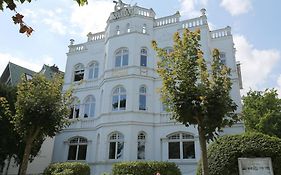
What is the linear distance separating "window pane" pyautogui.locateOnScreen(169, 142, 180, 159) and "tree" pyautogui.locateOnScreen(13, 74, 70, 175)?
29.9 ft

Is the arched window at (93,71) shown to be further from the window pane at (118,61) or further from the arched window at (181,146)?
the arched window at (181,146)

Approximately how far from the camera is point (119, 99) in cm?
2119

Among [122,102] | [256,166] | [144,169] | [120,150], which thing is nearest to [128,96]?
[122,102]

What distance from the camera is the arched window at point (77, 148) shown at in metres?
22.0

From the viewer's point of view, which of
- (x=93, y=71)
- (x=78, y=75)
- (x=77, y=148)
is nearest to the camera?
(x=77, y=148)

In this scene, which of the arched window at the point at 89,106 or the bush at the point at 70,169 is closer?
the bush at the point at 70,169

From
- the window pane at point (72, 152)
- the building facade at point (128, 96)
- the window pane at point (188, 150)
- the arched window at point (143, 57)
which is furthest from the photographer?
the arched window at point (143, 57)

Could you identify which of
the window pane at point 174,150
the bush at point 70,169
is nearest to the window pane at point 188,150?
the window pane at point 174,150

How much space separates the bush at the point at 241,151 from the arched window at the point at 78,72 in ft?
54.7

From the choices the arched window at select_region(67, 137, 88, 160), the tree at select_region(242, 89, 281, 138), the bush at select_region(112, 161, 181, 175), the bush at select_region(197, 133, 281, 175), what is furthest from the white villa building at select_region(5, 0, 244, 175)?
the bush at select_region(197, 133, 281, 175)

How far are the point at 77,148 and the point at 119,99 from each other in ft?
18.5

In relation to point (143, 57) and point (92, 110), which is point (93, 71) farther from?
point (143, 57)

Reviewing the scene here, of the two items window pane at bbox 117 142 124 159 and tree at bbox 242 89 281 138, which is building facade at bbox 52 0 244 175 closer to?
window pane at bbox 117 142 124 159

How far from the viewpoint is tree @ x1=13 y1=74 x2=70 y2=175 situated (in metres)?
11.7
